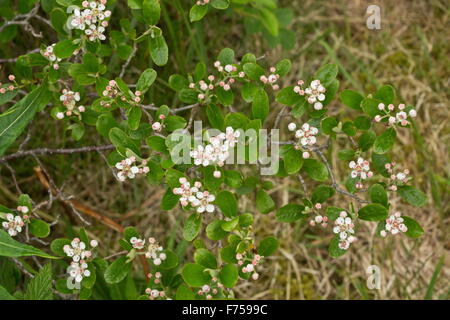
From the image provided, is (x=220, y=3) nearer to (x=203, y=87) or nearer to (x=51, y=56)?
(x=203, y=87)

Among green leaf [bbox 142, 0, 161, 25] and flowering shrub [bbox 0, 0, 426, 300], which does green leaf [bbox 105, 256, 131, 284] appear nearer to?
flowering shrub [bbox 0, 0, 426, 300]

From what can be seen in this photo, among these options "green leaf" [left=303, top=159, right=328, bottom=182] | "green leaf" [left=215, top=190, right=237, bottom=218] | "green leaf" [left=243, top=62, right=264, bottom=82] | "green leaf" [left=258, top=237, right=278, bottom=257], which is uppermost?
"green leaf" [left=243, top=62, right=264, bottom=82]

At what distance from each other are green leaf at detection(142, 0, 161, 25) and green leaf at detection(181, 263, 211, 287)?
68cm

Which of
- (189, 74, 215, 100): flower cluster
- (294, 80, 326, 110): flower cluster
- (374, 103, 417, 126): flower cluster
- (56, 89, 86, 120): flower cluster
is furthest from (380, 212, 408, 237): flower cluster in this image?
(56, 89, 86, 120): flower cluster

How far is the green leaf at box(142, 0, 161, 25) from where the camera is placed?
4.81 ft

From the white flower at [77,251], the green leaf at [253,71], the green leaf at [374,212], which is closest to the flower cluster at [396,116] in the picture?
the green leaf at [374,212]

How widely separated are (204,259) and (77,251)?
362 millimetres

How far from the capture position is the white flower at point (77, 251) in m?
1.50

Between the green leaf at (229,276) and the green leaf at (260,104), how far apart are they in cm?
41

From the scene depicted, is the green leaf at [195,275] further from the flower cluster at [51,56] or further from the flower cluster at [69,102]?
the flower cluster at [51,56]

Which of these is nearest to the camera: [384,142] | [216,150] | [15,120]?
[216,150]

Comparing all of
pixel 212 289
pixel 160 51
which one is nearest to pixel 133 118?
pixel 160 51

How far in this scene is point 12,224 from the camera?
4.85ft
